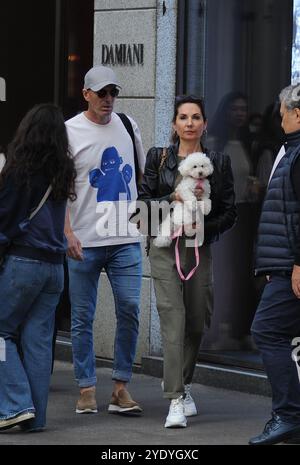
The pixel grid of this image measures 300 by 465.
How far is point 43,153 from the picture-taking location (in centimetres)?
753

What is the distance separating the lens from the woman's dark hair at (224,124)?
9.75m

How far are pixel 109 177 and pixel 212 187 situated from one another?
0.72m

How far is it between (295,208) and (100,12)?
398cm

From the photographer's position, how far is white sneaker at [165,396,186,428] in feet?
25.7

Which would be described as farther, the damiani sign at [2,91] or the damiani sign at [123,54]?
the damiani sign at [2,91]

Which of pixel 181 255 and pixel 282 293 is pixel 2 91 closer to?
pixel 181 255

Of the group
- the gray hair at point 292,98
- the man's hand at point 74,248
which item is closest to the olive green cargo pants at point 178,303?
the man's hand at point 74,248

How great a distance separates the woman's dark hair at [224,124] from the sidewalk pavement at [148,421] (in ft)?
5.93

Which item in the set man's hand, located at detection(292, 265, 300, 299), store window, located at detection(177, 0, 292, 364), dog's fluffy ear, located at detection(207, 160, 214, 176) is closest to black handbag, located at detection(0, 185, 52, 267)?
dog's fluffy ear, located at detection(207, 160, 214, 176)

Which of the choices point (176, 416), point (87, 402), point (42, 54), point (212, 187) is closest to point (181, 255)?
point (212, 187)

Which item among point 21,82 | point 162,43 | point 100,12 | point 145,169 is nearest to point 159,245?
point 145,169

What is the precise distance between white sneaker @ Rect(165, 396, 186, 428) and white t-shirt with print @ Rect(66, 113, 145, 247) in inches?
43.5

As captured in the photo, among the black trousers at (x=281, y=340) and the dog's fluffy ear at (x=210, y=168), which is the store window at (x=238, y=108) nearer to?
the dog's fluffy ear at (x=210, y=168)

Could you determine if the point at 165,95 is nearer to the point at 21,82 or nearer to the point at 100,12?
the point at 100,12
